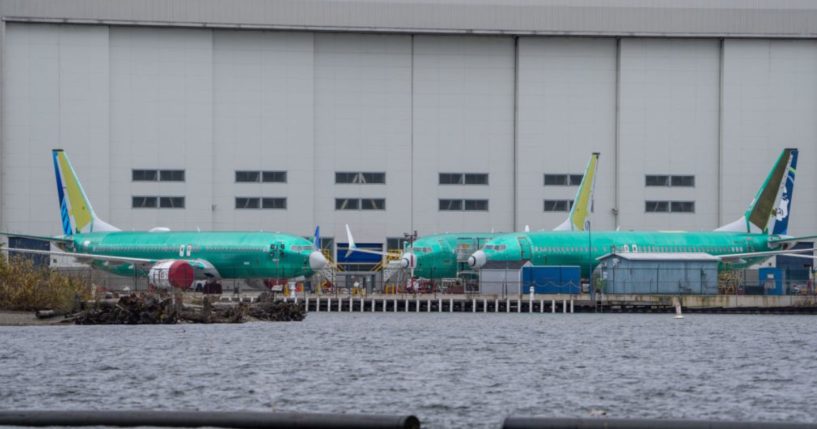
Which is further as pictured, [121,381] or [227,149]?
[227,149]

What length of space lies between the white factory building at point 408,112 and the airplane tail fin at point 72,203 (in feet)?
9.57

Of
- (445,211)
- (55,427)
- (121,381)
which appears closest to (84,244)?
(445,211)

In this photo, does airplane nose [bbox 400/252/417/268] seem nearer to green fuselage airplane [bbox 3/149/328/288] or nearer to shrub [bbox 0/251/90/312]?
green fuselage airplane [bbox 3/149/328/288]

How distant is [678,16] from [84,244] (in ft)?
138

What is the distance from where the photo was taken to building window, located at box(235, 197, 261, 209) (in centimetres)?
9544

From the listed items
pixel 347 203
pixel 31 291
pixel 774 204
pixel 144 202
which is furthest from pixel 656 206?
pixel 31 291

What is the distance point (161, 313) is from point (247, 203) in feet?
124

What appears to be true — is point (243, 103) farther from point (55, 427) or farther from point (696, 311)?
point (55, 427)

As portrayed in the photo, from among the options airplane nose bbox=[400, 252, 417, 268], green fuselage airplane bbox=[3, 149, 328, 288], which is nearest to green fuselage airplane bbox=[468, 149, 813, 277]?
airplane nose bbox=[400, 252, 417, 268]

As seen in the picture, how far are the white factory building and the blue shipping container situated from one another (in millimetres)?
15153

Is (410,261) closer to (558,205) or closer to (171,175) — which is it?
(558,205)

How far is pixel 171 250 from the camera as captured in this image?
87.2 metres

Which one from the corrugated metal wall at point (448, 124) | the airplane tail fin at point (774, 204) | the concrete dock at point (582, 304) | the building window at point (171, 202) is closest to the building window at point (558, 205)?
the corrugated metal wall at point (448, 124)

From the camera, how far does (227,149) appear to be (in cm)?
9512
